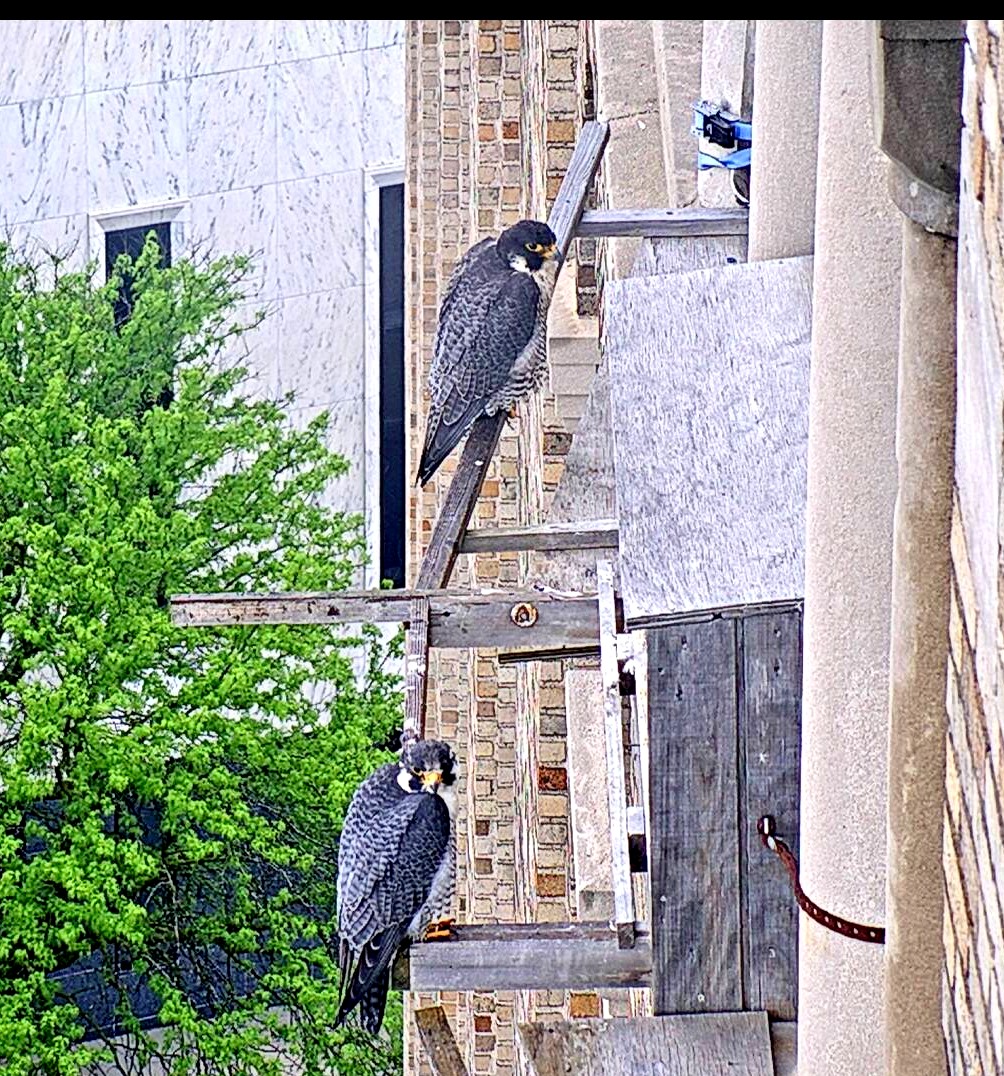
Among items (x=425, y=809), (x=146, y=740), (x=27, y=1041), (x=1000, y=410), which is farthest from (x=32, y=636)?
(x=1000, y=410)

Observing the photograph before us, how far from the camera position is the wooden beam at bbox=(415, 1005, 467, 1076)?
13.8ft

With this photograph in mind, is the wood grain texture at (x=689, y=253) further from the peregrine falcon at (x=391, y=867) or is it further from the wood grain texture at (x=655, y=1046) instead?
the wood grain texture at (x=655, y=1046)

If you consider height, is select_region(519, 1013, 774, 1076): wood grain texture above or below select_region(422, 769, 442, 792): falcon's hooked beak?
below

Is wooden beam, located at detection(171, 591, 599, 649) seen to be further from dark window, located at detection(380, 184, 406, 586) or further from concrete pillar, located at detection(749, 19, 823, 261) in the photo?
dark window, located at detection(380, 184, 406, 586)

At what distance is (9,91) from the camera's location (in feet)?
58.0

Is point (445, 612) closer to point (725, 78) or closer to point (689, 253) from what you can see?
point (689, 253)

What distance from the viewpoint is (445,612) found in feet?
15.5

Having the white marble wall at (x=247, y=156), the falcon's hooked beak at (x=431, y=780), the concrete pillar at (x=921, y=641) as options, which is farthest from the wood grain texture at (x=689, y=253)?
the white marble wall at (x=247, y=156)

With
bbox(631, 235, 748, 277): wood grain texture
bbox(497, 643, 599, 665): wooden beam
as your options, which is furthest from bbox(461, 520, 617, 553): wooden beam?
bbox(631, 235, 748, 277): wood grain texture

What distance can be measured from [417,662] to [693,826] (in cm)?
87

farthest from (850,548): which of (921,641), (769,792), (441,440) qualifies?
(441,440)

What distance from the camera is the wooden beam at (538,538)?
5180 mm

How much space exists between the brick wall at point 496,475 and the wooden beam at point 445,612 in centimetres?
272

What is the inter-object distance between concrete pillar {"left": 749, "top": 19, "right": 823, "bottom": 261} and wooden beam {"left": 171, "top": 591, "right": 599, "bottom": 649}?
33.8 inches
